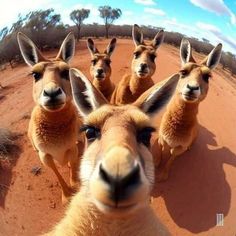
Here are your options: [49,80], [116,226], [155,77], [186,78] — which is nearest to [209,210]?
[186,78]

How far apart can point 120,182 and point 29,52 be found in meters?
6.41

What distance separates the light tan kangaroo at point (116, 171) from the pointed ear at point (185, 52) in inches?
211

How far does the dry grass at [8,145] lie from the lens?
10.4m

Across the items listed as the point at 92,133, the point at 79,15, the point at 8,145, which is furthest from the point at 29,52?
the point at 79,15

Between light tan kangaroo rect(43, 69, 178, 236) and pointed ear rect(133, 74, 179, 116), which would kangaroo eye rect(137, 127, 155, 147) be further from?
pointed ear rect(133, 74, 179, 116)

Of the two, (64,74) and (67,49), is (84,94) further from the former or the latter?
(67,49)

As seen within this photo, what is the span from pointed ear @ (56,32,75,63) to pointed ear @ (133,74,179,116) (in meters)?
4.79

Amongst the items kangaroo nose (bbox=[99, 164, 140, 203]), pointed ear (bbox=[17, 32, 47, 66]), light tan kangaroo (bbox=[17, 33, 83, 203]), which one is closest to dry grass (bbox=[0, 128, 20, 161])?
light tan kangaroo (bbox=[17, 33, 83, 203])

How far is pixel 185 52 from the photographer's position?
35.2ft

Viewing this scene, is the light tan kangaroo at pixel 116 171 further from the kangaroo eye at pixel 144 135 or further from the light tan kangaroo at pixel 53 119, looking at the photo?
the light tan kangaroo at pixel 53 119

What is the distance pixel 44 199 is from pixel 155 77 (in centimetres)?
1027

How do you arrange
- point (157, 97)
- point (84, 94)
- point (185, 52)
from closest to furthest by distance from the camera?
point (157, 97)
point (84, 94)
point (185, 52)

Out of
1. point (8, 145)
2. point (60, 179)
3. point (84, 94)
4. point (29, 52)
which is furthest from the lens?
point (8, 145)

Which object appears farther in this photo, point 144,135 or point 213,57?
point 213,57
